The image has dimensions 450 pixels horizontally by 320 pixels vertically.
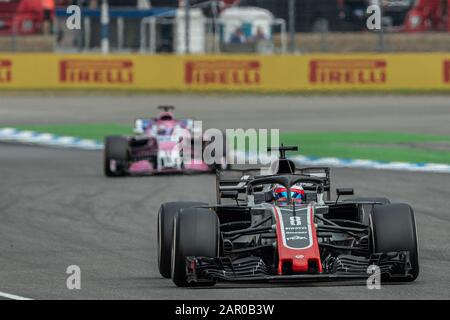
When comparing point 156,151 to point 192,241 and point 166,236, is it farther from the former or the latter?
point 192,241

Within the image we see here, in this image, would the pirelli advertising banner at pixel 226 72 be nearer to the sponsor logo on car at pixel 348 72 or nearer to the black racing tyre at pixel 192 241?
the sponsor logo on car at pixel 348 72

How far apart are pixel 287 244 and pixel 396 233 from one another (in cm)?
86

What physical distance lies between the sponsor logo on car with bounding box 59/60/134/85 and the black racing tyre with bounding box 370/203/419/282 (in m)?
27.3

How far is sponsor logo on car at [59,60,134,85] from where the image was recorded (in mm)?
37500

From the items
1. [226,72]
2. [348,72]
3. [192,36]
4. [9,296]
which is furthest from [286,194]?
[192,36]

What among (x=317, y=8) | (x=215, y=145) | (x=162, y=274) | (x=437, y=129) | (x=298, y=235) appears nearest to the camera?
(x=298, y=235)

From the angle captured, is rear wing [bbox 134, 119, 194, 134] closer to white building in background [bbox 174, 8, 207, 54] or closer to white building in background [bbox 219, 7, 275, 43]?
white building in background [bbox 219, 7, 275, 43]

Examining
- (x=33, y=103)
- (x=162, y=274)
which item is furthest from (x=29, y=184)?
(x=33, y=103)

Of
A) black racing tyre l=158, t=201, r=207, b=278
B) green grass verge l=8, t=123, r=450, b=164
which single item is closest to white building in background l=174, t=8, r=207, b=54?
green grass verge l=8, t=123, r=450, b=164

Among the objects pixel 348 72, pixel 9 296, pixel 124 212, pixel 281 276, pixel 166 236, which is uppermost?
pixel 348 72

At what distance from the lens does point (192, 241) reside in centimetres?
1038

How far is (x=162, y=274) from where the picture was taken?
11.1 meters

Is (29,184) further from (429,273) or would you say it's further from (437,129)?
(437,129)
